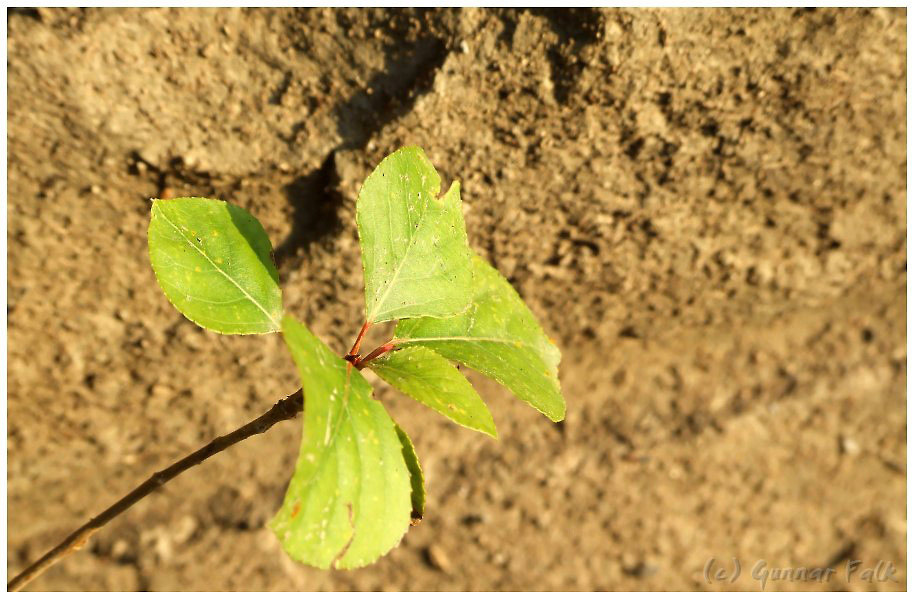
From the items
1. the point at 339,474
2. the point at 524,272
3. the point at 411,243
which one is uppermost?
the point at 411,243

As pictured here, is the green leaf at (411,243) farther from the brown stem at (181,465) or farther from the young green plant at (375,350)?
the brown stem at (181,465)

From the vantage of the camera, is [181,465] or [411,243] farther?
[411,243]

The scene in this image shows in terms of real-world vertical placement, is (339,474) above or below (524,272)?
above

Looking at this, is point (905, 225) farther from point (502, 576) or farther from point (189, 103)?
point (189, 103)

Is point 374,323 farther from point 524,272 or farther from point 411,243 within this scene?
point 524,272

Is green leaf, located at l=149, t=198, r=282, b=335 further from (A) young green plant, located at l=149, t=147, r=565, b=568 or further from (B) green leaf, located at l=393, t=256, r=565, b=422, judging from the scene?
(B) green leaf, located at l=393, t=256, r=565, b=422

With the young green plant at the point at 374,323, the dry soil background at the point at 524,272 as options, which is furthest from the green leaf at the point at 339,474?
the dry soil background at the point at 524,272

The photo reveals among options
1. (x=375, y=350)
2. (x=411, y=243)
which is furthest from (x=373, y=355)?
(x=411, y=243)

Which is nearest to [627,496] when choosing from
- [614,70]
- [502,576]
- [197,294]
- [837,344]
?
[502,576]
